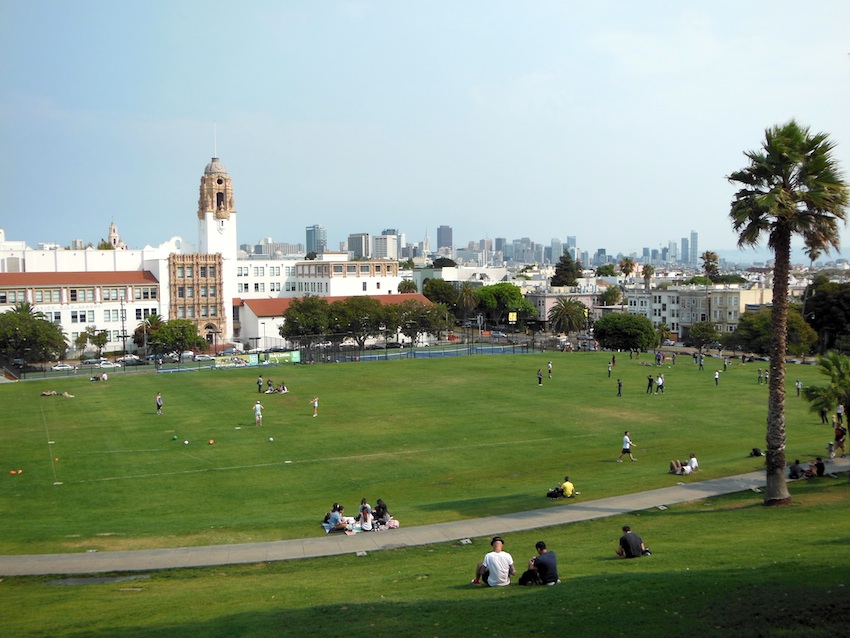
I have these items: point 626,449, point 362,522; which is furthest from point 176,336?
point 362,522

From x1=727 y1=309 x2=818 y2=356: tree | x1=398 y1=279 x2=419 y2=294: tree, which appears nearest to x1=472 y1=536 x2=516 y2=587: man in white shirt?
x1=727 y1=309 x2=818 y2=356: tree

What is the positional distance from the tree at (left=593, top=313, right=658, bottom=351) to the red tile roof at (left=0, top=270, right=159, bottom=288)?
60.9m

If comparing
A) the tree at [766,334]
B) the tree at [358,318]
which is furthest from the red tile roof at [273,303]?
the tree at [766,334]

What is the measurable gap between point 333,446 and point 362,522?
15564mm

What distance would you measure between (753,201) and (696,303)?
373ft

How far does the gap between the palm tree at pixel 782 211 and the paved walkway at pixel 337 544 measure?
10.6ft

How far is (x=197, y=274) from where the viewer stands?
373 feet

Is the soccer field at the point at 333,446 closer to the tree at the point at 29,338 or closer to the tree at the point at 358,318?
the tree at the point at 29,338

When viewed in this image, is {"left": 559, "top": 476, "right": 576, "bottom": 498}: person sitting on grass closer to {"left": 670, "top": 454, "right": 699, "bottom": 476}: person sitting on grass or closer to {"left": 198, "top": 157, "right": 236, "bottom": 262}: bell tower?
{"left": 670, "top": 454, "right": 699, "bottom": 476}: person sitting on grass

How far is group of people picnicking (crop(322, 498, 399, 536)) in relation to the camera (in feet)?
79.3

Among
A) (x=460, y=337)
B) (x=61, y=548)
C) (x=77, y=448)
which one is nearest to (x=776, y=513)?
(x=61, y=548)

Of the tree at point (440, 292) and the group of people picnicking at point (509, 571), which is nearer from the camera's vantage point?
the group of people picnicking at point (509, 571)

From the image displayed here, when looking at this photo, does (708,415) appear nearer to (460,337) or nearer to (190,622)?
(190,622)

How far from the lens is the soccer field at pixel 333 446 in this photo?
2720 centimetres
